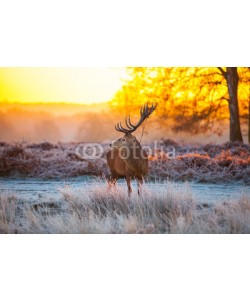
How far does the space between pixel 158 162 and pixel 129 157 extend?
2.42 feet

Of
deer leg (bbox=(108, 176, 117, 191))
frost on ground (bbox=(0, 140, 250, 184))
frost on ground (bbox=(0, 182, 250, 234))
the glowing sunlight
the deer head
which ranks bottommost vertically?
frost on ground (bbox=(0, 182, 250, 234))

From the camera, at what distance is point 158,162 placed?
7078mm

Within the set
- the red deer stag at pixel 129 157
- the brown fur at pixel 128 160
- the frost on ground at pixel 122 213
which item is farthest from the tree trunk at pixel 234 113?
the brown fur at pixel 128 160

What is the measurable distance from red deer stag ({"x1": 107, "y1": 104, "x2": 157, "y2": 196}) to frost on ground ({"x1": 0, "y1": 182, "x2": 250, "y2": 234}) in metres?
0.20

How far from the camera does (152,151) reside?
23.1 ft

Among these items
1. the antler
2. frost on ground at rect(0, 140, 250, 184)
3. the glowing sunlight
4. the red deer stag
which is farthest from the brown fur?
the glowing sunlight

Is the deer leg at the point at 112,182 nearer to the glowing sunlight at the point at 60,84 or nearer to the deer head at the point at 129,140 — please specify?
the deer head at the point at 129,140

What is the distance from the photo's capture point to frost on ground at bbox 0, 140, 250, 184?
6.96 meters

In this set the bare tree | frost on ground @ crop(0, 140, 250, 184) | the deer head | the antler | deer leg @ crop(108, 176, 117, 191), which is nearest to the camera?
the antler

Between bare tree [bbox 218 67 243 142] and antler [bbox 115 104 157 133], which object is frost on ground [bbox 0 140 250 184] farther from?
antler [bbox 115 104 157 133]

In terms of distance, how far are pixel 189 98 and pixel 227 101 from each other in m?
0.54

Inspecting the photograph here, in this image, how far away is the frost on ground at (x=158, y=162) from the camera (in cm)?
696
